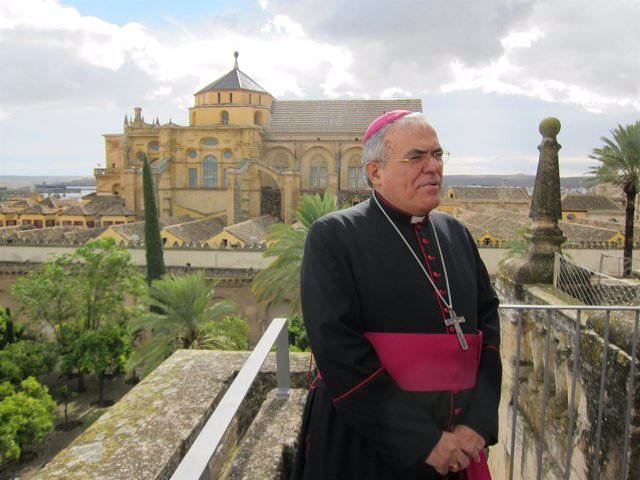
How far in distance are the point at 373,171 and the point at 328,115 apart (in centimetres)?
4902

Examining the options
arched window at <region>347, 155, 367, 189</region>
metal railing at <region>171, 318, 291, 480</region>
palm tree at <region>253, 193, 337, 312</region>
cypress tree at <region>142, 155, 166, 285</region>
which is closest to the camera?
metal railing at <region>171, 318, 291, 480</region>

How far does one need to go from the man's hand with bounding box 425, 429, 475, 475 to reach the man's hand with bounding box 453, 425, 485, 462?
0.03m

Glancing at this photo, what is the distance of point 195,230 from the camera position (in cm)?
3309

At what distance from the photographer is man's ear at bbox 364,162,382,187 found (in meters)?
2.21

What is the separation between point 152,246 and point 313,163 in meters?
24.9

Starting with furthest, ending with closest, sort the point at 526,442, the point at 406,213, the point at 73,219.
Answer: the point at 73,219 < the point at 526,442 < the point at 406,213

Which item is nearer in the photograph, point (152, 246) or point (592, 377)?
point (592, 377)

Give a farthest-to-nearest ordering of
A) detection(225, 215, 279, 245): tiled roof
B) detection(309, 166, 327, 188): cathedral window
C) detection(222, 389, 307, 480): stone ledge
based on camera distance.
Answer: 1. detection(309, 166, 327, 188): cathedral window
2. detection(225, 215, 279, 245): tiled roof
3. detection(222, 389, 307, 480): stone ledge

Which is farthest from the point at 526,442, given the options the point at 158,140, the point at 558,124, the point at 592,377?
the point at 158,140

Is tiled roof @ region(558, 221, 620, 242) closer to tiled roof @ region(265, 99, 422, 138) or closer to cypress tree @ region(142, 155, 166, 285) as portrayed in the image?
cypress tree @ region(142, 155, 166, 285)

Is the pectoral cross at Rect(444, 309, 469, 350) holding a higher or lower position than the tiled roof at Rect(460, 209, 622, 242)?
higher

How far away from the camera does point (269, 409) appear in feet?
10.1

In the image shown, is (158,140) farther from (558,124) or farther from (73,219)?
(558,124)

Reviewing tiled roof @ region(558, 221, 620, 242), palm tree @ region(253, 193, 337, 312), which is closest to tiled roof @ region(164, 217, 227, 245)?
palm tree @ region(253, 193, 337, 312)
